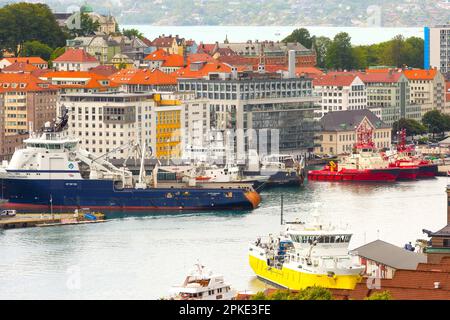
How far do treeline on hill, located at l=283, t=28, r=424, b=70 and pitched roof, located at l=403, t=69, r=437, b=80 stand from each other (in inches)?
361

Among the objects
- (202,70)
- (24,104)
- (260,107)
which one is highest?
(202,70)

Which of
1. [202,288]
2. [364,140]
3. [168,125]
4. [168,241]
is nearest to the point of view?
[202,288]

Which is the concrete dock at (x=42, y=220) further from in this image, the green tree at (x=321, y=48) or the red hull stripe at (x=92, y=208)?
the green tree at (x=321, y=48)

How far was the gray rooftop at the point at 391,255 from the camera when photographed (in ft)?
67.7

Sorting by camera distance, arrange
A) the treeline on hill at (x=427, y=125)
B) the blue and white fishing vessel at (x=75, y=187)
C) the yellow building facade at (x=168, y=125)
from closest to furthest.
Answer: the blue and white fishing vessel at (x=75, y=187), the yellow building facade at (x=168, y=125), the treeline on hill at (x=427, y=125)

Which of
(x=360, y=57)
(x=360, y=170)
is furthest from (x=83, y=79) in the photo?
(x=360, y=57)

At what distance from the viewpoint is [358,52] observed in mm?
78375

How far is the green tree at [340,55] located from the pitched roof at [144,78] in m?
21.6

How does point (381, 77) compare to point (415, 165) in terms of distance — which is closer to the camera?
point (415, 165)

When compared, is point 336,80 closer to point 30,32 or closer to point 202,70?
point 202,70

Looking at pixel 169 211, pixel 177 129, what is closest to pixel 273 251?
pixel 169 211

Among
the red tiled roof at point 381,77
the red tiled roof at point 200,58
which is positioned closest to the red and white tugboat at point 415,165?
the red tiled roof at point 381,77

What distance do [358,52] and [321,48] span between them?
2586 millimetres

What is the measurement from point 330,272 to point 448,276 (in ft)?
16.9
